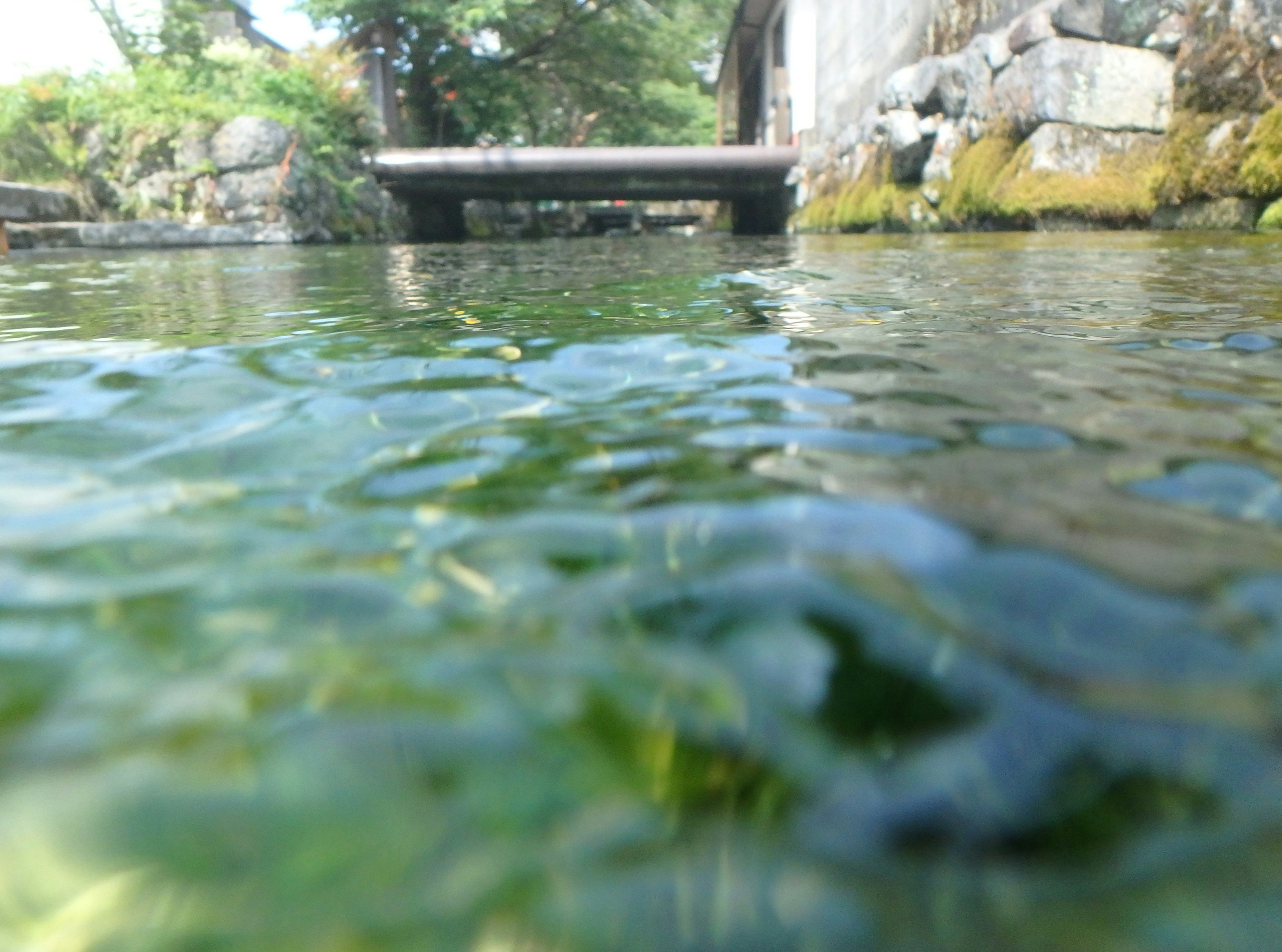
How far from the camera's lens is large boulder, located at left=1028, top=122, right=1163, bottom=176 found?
24.9 feet

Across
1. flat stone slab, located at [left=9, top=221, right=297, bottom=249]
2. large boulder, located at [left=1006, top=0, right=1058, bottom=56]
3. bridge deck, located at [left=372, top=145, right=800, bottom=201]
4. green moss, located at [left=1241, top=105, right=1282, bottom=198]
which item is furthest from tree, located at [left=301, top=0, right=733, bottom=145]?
green moss, located at [left=1241, top=105, right=1282, bottom=198]

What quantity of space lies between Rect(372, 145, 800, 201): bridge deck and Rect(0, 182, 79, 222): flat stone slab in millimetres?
4683

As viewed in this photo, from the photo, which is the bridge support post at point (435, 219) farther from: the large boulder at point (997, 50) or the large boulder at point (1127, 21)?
the large boulder at point (1127, 21)

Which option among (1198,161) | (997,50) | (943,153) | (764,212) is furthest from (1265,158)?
(764,212)

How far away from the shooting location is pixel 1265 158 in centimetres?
624

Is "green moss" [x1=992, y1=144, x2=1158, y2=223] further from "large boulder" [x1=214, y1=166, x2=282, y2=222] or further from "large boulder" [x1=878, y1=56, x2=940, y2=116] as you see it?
"large boulder" [x1=214, y1=166, x2=282, y2=222]

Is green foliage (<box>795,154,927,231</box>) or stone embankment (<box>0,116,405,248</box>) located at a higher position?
stone embankment (<box>0,116,405,248</box>)

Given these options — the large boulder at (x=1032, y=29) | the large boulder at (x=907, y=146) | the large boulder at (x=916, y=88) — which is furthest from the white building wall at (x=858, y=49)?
the large boulder at (x=1032, y=29)

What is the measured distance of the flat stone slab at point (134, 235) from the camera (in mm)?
12102

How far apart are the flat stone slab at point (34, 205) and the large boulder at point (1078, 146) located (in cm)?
1063

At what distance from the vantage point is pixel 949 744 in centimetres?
68

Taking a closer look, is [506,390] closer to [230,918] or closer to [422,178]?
[230,918]

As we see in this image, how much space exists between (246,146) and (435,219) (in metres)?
6.11

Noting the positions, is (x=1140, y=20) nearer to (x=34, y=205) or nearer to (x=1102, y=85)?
(x=1102, y=85)
